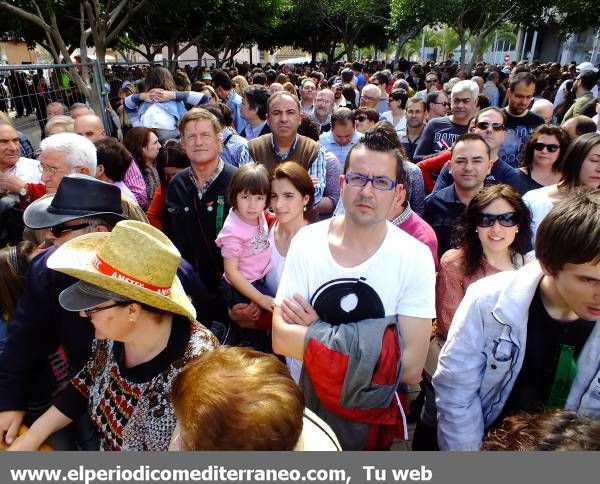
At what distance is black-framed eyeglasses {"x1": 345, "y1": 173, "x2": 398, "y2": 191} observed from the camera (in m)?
1.84

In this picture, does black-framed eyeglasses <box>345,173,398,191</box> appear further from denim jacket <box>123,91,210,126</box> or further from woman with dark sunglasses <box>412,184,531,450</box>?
denim jacket <box>123,91,210,126</box>

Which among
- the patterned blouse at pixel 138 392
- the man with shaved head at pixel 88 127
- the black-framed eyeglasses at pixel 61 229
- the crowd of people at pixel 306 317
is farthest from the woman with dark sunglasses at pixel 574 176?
the man with shaved head at pixel 88 127

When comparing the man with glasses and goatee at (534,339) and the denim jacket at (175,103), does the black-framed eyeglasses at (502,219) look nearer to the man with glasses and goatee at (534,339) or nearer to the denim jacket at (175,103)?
the man with glasses and goatee at (534,339)

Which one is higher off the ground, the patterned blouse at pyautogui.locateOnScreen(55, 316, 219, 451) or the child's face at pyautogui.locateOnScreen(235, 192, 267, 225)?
the child's face at pyautogui.locateOnScreen(235, 192, 267, 225)

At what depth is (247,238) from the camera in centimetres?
278

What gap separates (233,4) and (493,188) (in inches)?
727

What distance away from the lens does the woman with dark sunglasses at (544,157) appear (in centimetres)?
330

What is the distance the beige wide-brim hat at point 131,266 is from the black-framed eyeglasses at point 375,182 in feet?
2.65

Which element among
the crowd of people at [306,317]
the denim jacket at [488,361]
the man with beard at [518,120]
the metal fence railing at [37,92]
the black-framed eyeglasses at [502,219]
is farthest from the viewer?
the metal fence railing at [37,92]

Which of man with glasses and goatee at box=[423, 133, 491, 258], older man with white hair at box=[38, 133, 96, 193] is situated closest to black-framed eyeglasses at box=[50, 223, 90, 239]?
older man with white hair at box=[38, 133, 96, 193]

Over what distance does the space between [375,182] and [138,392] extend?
4.07 feet

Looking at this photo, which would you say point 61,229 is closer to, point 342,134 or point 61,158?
point 61,158

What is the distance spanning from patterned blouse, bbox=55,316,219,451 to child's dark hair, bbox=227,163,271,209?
46.2 inches
